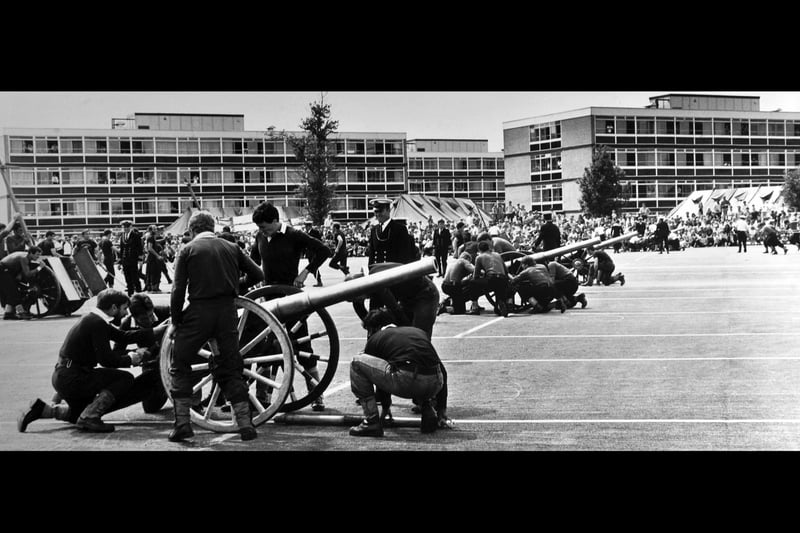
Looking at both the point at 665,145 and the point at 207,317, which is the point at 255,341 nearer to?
the point at 207,317

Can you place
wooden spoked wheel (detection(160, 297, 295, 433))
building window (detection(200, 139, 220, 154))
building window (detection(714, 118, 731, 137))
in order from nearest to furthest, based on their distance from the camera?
wooden spoked wheel (detection(160, 297, 295, 433)), building window (detection(200, 139, 220, 154)), building window (detection(714, 118, 731, 137))

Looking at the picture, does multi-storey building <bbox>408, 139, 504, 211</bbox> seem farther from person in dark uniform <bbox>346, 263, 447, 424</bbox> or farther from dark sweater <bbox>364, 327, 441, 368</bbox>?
dark sweater <bbox>364, 327, 441, 368</bbox>

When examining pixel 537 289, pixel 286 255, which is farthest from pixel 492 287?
pixel 286 255

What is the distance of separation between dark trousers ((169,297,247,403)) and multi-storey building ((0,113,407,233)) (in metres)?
3.59

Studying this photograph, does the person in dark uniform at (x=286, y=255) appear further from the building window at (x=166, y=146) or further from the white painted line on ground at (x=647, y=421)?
the building window at (x=166, y=146)

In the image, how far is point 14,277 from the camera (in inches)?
709

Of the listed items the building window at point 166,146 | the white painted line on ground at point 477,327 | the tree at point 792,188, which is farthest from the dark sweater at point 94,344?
the tree at point 792,188

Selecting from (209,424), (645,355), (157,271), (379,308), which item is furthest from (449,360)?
(157,271)

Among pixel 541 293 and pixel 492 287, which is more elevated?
pixel 492 287

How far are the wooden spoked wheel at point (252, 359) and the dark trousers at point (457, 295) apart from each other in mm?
10123

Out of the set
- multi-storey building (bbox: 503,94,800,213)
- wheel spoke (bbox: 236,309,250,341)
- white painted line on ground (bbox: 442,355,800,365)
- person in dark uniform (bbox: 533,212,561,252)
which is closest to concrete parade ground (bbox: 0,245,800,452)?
white painted line on ground (bbox: 442,355,800,365)

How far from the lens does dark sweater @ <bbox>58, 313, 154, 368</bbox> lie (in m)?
7.63

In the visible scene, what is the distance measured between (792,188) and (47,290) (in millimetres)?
14842
